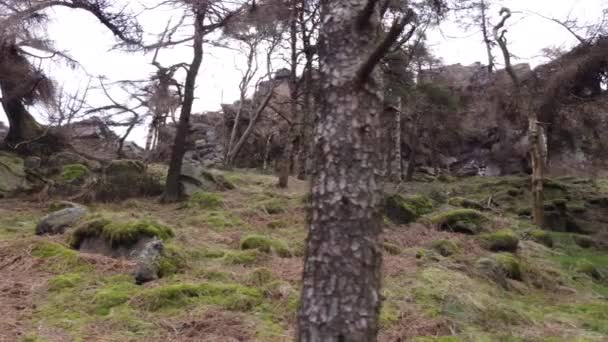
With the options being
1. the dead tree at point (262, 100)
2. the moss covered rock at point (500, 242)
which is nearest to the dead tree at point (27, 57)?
the dead tree at point (262, 100)

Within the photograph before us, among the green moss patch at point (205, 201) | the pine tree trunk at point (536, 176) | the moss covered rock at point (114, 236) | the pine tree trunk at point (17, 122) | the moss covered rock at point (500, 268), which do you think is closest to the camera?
the moss covered rock at point (114, 236)

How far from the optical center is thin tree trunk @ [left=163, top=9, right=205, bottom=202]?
9.70 metres

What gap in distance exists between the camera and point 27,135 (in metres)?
12.8

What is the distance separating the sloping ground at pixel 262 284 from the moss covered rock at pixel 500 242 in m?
0.02

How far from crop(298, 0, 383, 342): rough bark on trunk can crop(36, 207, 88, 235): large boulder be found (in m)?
5.33

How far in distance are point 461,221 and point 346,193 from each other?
7047 mm

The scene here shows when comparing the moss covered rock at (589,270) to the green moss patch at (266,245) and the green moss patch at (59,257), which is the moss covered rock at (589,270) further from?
the green moss patch at (59,257)

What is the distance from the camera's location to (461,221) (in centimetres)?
887

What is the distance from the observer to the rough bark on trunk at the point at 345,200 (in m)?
2.27

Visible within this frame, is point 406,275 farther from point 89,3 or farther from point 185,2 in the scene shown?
point 89,3

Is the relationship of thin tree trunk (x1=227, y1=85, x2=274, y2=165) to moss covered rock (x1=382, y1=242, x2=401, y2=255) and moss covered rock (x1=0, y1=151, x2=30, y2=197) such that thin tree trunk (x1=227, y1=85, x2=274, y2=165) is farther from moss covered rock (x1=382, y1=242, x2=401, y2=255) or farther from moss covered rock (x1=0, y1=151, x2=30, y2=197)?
moss covered rock (x1=382, y1=242, x2=401, y2=255)

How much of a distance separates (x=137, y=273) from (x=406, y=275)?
109 inches

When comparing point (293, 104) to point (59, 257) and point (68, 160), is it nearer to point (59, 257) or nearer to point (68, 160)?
point (68, 160)

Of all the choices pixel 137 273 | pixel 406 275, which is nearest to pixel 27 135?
pixel 137 273
